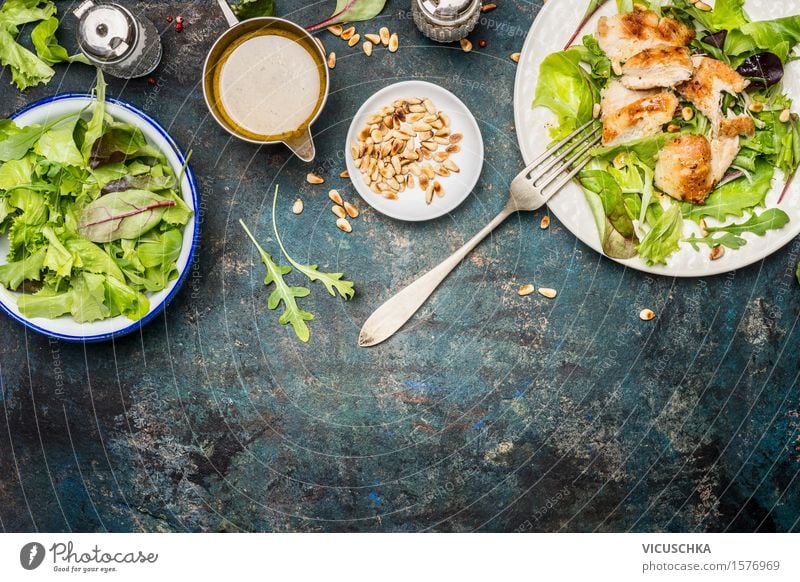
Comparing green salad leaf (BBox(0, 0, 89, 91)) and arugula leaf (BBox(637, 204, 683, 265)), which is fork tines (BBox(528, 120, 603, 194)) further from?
green salad leaf (BBox(0, 0, 89, 91))

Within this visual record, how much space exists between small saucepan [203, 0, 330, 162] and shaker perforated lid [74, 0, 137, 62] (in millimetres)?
269

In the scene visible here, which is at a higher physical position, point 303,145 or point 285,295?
point 303,145

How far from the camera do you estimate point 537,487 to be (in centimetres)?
188

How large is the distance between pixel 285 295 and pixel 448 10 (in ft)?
3.24

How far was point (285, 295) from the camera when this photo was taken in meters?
1.85

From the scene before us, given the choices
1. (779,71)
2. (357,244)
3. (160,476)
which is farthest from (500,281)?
(160,476)

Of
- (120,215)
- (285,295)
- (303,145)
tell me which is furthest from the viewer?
(285,295)

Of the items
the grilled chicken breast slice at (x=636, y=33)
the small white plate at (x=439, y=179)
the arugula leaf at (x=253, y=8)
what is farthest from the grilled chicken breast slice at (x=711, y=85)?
the arugula leaf at (x=253, y=8)

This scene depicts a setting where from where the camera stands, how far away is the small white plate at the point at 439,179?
1.79m

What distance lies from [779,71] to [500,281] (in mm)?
1012

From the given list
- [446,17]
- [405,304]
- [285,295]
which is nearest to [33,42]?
[285,295]

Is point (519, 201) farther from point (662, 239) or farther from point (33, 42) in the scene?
point (33, 42)
